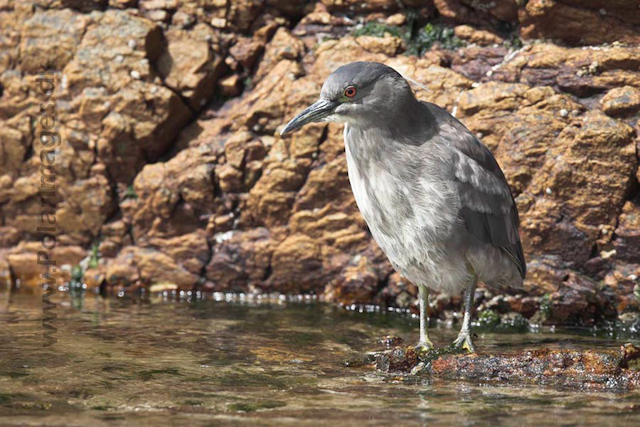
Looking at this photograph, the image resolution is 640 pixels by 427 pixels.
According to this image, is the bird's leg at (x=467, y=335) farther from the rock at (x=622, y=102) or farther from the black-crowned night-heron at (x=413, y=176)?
the rock at (x=622, y=102)

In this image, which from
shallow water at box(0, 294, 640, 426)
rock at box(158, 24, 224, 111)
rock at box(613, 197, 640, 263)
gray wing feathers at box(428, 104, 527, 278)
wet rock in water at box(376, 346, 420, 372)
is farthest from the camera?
rock at box(158, 24, 224, 111)

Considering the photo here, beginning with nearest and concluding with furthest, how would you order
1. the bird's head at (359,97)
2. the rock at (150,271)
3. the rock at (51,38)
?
1. the bird's head at (359,97)
2. the rock at (150,271)
3. the rock at (51,38)

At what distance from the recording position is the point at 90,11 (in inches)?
390

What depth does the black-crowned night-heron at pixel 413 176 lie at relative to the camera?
232 inches

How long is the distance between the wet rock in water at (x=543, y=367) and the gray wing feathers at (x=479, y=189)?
116 centimetres

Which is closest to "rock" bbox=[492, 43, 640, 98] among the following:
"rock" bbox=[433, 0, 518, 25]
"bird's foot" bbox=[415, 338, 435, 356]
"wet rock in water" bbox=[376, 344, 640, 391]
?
"rock" bbox=[433, 0, 518, 25]

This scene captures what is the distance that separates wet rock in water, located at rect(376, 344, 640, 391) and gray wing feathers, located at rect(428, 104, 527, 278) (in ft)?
3.80

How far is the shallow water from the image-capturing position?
13.5 ft

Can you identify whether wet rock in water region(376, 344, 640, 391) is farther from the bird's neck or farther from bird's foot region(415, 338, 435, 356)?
the bird's neck

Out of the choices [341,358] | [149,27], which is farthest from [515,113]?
[149,27]

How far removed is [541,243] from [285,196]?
285 centimetres

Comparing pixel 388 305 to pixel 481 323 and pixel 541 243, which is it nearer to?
pixel 481 323

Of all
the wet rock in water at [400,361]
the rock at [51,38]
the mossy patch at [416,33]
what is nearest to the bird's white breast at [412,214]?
the wet rock in water at [400,361]

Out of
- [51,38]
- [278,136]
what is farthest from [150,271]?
[51,38]
